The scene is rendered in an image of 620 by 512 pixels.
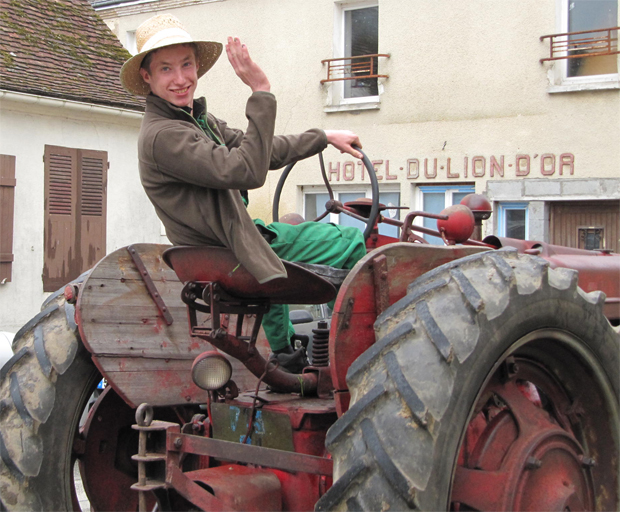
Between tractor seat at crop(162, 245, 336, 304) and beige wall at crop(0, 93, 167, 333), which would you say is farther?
beige wall at crop(0, 93, 167, 333)

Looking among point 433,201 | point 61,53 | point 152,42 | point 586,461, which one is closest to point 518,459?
point 586,461

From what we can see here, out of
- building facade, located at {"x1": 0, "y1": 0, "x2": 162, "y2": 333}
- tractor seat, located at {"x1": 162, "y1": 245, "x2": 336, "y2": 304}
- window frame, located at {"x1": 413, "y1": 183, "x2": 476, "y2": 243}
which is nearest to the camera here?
tractor seat, located at {"x1": 162, "y1": 245, "x2": 336, "y2": 304}

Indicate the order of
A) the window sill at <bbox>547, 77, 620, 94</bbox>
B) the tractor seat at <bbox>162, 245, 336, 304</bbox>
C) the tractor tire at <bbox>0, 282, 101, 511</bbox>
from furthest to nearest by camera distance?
1. the window sill at <bbox>547, 77, 620, 94</bbox>
2. the tractor tire at <bbox>0, 282, 101, 511</bbox>
3. the tractor seat at <bbox>162, 245, 336, 304</bbox>

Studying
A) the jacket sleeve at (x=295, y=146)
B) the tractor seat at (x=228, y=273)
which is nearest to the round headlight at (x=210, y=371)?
the tractor seat at (x=228, y=273)

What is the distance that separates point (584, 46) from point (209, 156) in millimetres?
10524

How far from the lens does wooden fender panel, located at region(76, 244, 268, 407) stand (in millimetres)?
2990

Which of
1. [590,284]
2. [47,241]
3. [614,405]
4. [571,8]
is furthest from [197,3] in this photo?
[614,405]

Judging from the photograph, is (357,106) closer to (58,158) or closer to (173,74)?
(58,158)

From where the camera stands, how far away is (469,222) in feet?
11.7

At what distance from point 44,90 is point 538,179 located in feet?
25.2

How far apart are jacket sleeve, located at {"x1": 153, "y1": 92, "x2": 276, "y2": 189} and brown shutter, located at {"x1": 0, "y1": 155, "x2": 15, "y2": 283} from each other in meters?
10.4

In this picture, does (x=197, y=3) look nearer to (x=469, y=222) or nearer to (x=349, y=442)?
(x=469, y=222)

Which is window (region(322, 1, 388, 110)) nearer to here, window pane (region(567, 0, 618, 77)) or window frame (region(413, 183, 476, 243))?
window frame (region(413, 183, 476, 243))

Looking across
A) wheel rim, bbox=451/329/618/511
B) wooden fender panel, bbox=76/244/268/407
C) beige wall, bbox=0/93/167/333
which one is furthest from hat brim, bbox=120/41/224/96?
beige wall, bbox=0/93/167/333
